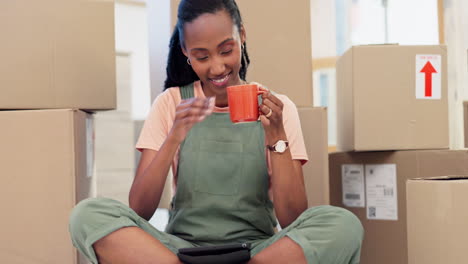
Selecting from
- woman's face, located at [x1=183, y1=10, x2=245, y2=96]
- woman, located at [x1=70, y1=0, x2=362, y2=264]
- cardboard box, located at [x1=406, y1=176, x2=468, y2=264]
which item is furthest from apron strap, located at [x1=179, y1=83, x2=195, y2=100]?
cardboard box, located at [x1=406, y1=176, x2=468, y2=264]

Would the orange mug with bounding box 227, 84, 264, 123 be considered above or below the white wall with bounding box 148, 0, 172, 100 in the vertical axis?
below

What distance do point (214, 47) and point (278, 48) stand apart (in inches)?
14.0

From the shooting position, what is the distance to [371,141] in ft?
5.57

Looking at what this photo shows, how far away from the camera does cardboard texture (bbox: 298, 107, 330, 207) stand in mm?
1568

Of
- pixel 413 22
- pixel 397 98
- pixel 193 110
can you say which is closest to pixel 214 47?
pixel 193 110

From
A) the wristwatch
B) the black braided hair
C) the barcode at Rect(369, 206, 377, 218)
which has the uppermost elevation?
the black braided hair

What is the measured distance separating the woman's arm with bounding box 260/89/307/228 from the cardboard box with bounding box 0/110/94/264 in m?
0.49

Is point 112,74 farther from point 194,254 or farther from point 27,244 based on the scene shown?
point 194,254

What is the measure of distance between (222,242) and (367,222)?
66 cm

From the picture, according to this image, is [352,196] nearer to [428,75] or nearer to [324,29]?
[428,75]

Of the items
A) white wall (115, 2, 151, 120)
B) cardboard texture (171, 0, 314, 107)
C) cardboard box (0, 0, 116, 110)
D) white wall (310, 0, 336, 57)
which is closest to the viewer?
cardboard box (0, 0, 116, 110)

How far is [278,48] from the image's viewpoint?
5.28 ft

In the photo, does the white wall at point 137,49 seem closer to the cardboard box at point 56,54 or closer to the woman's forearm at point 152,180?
the cardboard box at point 56,54

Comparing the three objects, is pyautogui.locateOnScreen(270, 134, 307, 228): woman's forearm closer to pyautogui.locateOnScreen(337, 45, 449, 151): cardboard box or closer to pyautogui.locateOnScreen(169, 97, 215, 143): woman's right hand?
pyautogui.locateOnScreen(169, 97, 215, 143): woman's right hand
